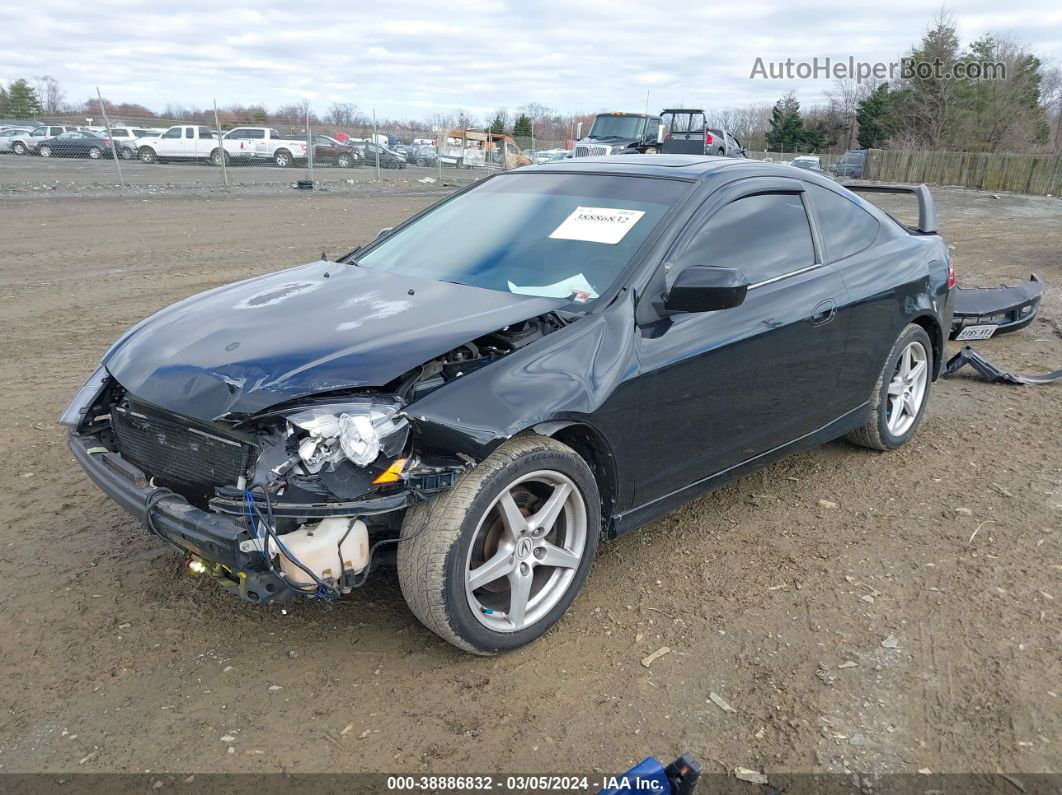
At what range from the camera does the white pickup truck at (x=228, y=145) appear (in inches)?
1180

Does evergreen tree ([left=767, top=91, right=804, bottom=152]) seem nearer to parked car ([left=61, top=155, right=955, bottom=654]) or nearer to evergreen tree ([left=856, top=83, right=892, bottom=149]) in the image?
evergreen tree ([left=856, top=83, right=892, bottom=149])

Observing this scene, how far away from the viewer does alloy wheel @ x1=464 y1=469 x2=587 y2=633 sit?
296 cm

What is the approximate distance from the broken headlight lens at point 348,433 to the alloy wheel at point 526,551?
428mm

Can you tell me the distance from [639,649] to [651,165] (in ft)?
7.60

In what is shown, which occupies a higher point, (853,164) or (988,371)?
(853,164)

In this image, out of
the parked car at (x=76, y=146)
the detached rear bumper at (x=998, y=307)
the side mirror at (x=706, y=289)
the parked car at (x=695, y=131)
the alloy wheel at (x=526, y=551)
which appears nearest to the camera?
the alloy wheel at (x=526, y=551)

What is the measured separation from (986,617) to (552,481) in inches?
74.6

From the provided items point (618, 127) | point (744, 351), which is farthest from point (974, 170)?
point (744, 351)

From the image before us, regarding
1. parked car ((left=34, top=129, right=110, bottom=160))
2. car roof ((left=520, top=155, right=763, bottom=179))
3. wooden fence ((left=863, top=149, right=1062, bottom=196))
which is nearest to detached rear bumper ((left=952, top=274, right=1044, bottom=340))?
car roof ((left=520, top=155, right=763, bottom=179))

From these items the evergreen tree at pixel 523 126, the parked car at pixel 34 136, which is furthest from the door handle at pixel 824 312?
the evergreen tree at pixel 523 126

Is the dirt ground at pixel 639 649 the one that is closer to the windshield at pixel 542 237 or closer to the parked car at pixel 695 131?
the windshield at pixel 542 237

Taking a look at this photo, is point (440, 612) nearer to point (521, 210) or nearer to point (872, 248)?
point (521, 210)

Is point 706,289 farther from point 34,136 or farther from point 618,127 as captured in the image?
point 34,136

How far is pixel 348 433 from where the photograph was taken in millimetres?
2660
